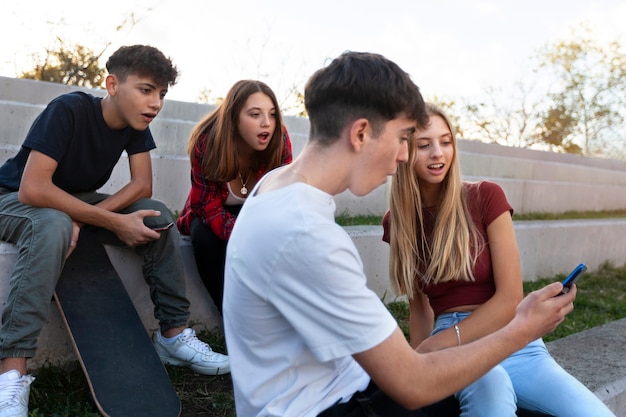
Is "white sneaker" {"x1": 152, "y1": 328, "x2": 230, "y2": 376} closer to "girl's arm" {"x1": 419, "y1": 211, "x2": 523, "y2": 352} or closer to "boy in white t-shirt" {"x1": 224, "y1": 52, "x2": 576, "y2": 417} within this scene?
"girl's arm" {"x1": 419, "y1": 211, "x2": 523, "y2": 352}

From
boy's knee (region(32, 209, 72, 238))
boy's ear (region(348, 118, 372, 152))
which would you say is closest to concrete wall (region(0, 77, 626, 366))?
boy's knee (region(32, 209, 72, 238))

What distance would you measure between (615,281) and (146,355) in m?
5.14

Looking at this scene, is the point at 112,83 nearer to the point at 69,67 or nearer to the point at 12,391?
the point at 12,391

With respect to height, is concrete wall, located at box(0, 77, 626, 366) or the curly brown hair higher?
the curly brown hair

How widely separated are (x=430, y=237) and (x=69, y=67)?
20.8ft

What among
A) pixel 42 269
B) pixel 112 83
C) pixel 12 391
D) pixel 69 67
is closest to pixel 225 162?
pixel 112 83

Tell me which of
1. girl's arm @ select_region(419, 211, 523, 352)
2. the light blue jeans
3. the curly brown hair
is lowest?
the light blue jeans

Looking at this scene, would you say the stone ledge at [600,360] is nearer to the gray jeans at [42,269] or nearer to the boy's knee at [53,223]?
the gray jeans at [42,269]

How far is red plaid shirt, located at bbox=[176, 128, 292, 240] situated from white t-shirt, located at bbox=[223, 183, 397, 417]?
182 centimetres

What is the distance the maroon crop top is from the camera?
7.86ft

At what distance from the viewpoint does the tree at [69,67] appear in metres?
7.50

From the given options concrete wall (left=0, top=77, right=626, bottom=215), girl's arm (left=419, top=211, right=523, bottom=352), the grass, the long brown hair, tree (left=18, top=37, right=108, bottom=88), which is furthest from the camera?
tree (left=18, top=37, right=108, bottom=88)

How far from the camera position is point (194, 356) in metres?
2.99

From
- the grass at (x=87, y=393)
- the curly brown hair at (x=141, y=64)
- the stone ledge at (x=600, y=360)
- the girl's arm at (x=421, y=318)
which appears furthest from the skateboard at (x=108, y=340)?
the stone ledge at (x=600, y=360)
